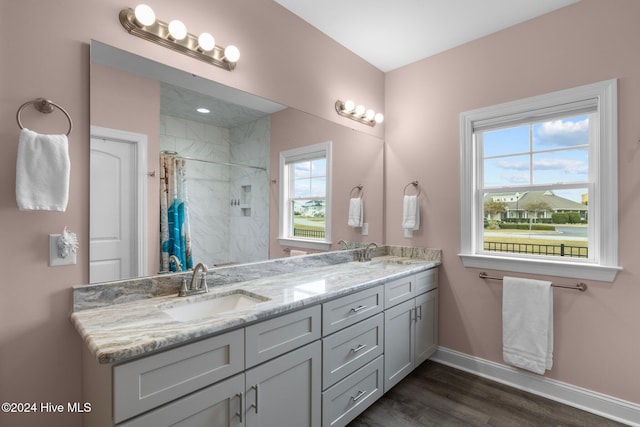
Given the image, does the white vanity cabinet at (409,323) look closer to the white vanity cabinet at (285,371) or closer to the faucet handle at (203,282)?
the white vanity cabinet at (285,371)

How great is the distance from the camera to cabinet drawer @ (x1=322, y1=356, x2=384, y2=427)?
5.62 feet

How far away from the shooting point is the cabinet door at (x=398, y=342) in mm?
2158

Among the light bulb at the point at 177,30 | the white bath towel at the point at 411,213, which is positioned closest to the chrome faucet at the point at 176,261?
the light bulb at the point at 177,30

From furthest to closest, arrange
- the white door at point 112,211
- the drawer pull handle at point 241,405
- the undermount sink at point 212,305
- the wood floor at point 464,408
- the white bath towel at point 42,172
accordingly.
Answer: the wood floor at point 464,408 → the undermount sink at point 212,305 → the white door at point 112,211 → the drawer pull handle at point 241,405 → the white bath towel at point 42,172

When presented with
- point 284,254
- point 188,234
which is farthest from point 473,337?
point 188,234

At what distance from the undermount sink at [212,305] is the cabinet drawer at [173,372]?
0.32 metres

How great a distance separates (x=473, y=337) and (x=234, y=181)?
228cm

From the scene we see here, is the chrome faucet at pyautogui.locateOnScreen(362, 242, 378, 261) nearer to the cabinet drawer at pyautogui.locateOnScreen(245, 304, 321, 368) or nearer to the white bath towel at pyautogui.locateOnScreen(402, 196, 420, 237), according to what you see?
the white bath towel at pyautogui.locateOnScreen(402, 196, 420, 237)

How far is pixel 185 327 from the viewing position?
3.81 feet

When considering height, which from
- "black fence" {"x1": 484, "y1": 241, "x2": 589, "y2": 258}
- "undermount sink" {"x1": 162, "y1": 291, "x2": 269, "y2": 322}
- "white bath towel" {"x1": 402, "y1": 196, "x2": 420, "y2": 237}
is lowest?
"undermount sink" {"x1": 162, "y1": 291, "x2": 269, "y2": 322}

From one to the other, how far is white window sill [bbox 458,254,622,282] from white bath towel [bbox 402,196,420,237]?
0.46 meters

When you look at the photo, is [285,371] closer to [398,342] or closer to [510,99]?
[398,342]

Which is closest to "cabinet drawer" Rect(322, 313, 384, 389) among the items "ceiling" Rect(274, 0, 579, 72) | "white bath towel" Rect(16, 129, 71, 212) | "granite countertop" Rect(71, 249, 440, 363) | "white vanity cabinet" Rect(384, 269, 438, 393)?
"white vanity cabinet" Rect(384, 269, 438, 393)

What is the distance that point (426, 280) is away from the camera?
2.62 m
